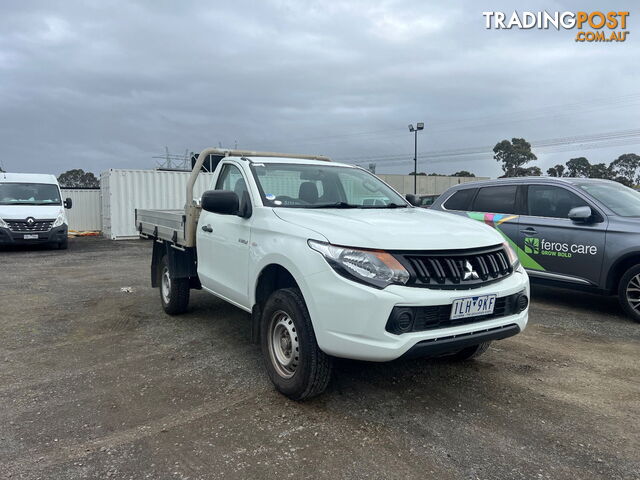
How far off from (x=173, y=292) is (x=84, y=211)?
17.4m

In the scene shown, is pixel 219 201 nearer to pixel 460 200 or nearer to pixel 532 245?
pixel 532 245

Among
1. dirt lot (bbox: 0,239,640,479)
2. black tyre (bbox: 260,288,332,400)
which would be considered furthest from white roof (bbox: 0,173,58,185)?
black tyre (bbox: 260,288,332,400)

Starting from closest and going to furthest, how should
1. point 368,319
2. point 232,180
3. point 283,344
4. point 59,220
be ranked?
point 368,319, point 283,344, point 232,180, point 59,220

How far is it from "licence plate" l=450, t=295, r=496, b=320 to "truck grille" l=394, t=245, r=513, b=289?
0.32ft

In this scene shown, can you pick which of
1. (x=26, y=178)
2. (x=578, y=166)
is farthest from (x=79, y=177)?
(x=578, y=166)

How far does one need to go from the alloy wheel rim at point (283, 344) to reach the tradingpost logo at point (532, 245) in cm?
434

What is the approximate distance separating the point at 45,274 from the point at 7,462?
7979mm

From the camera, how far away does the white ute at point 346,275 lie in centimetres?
286

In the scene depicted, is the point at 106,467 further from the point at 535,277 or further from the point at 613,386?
the point at 535,277

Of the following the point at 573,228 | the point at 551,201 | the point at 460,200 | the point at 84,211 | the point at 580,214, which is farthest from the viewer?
the point at 84,211

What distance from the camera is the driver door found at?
3988mm

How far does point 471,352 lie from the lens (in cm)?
407

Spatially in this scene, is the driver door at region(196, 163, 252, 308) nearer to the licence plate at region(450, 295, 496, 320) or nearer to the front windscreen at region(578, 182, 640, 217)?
the licence plate at region(450, 295, 496, 320)

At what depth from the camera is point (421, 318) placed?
2.88 meters
